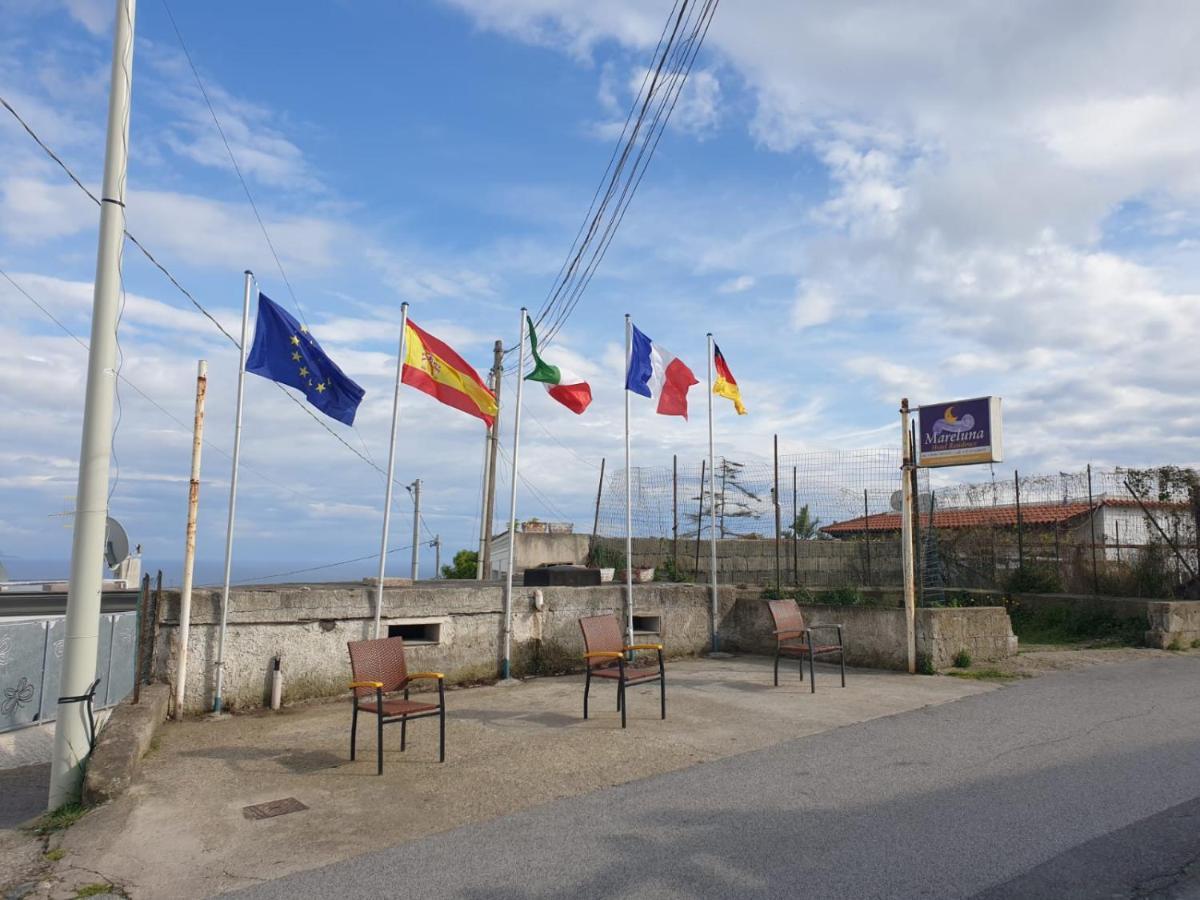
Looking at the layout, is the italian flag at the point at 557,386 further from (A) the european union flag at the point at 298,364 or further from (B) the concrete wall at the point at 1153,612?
(B) the concrete wall at the point at 1153,612

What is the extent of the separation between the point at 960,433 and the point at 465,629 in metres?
6.46

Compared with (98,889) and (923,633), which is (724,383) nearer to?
(923,633)

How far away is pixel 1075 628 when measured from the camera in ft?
46.8

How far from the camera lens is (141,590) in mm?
7734

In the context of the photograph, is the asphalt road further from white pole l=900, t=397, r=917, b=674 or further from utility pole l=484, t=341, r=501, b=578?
utility pole l=484, t=341, r=501, b=578

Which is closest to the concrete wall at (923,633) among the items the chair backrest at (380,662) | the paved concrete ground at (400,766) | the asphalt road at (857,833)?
the paved concrete ground at (400,766)

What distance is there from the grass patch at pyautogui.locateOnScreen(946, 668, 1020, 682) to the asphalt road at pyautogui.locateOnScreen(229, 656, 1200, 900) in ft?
9.86

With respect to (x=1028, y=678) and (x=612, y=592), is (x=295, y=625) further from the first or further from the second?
(x=1028, y=678)

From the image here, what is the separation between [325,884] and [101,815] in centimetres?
200

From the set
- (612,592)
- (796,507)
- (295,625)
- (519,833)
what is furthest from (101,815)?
(796,507)

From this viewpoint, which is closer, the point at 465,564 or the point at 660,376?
the point at 660,376

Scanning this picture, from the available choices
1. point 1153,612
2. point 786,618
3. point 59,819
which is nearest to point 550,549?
point 786,618

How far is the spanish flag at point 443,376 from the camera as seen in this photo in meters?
9.55

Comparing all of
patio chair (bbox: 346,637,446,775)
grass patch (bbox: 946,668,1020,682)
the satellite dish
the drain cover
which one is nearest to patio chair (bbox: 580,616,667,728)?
patio chair (bbox: 346,637,446,775)
